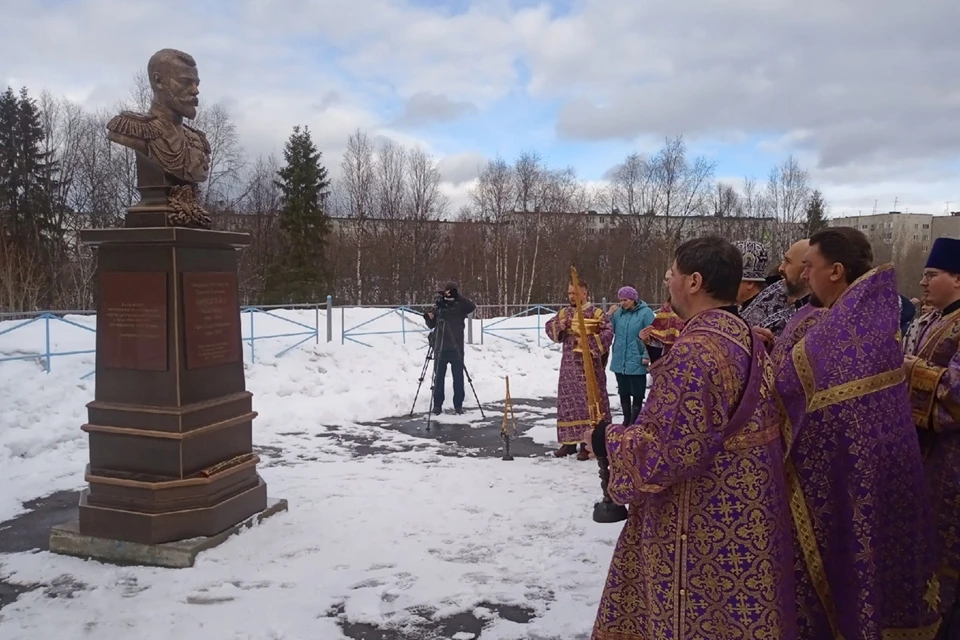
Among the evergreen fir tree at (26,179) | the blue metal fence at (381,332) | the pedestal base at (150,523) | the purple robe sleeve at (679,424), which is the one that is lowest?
the pedestal base at (150,523)

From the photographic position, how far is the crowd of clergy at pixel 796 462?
226 centimetres

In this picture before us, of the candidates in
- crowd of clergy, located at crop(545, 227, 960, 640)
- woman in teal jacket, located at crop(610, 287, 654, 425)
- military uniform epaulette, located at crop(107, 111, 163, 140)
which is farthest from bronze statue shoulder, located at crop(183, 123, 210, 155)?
woman in teal jacket, located at crop(610, 287, 654, 425)

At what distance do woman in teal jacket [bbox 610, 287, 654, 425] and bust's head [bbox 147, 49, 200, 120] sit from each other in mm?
5182

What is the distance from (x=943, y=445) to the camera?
3197 millimetres

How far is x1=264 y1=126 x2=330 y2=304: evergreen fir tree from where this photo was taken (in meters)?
31.7

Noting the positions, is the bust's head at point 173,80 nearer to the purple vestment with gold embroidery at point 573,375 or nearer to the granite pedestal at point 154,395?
the granite pedestal at point 154,395

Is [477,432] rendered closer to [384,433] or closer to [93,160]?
[384,433]

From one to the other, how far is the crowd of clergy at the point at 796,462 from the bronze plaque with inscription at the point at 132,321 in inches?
123

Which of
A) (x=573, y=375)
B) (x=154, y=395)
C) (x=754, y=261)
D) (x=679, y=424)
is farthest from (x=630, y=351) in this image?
(x=679, y=424)

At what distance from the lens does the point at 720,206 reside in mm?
44750

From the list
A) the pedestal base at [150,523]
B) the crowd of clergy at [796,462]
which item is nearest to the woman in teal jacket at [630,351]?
the crowd of clergy at [796,462]

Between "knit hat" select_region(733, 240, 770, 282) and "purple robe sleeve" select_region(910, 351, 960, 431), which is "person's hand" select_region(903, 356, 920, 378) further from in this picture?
"knit hat" select_region(733, 240, 770, 282)

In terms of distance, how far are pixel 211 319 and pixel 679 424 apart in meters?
3.85

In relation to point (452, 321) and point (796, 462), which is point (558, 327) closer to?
point (452, 321)
